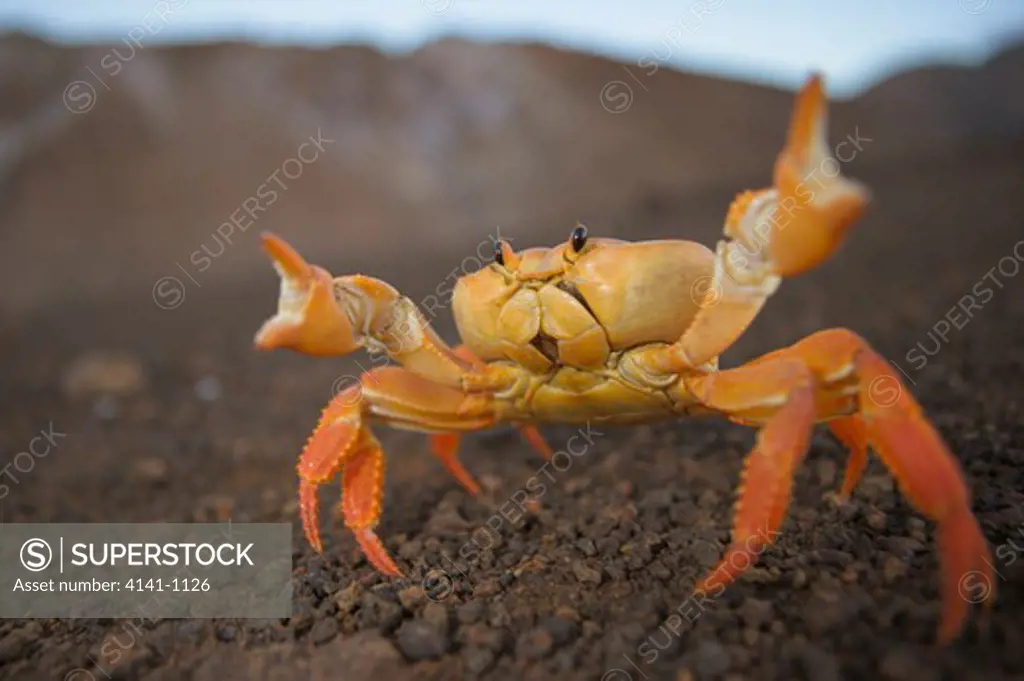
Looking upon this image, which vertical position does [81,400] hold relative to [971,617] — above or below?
above

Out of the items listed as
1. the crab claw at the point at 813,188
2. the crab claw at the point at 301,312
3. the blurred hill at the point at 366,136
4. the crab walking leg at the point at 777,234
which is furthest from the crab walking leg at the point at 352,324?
the blurred hill at the point at 366,136

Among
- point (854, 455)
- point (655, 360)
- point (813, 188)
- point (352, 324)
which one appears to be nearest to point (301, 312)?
point (352, 324)

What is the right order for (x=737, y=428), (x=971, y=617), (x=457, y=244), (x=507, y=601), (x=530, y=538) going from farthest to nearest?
1. (x=457, y=244)
2. (x=737, y=428)
3. (x=530, y=538)
4. (x=507, y=601)
5. (x=971, y=617)

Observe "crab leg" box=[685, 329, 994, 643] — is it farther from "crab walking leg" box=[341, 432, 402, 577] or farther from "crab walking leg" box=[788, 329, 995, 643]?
"crab walking leg" box=[341, 432, 402, 577]

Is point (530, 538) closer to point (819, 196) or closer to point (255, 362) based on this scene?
point (819, 196)

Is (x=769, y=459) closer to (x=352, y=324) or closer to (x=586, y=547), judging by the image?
(x=586, y=547)

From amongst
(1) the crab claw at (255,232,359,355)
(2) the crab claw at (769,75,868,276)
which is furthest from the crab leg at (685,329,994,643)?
(1) the crab claw at (255,232,359,355)

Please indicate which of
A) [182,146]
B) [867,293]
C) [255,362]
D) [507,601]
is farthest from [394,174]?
[507,601]
